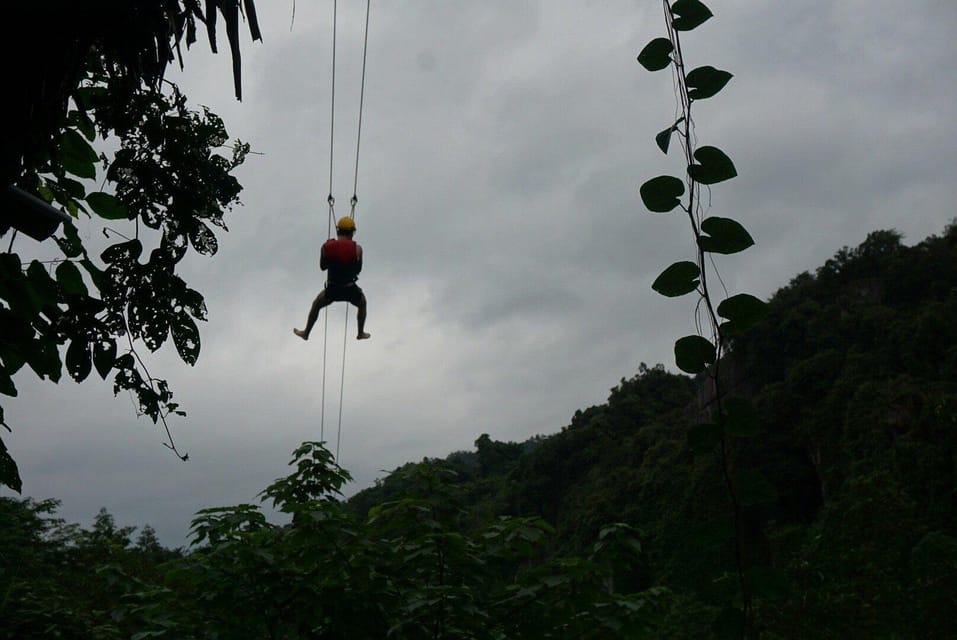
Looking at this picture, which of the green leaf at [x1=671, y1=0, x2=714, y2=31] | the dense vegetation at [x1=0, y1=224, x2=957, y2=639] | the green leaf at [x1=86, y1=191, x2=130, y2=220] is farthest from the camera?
the dense vegetation at [x1=0, y1=224, x2=957, y2=639]

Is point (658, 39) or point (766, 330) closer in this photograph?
point (658, 39)

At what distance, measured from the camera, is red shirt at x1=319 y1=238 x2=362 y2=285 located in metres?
6.75

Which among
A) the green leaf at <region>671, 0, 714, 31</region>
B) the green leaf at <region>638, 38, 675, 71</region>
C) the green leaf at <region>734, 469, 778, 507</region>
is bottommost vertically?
the green leaf at <region>734, 469, 778, 507</region>

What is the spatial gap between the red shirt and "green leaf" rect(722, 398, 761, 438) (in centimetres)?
605

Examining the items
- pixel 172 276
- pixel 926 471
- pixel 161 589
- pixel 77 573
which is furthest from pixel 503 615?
pixel 926 471

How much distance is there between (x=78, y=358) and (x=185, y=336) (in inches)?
8.4

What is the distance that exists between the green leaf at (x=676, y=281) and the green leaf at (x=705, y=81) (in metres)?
0.18

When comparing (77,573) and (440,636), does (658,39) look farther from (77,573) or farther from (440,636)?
(77,573)

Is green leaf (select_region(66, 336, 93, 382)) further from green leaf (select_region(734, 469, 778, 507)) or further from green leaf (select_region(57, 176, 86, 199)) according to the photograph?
green leaf (select_region(734, 469, 778, 507))

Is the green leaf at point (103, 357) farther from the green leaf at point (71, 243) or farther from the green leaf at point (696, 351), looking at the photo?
the green leaf at point (696, 351)

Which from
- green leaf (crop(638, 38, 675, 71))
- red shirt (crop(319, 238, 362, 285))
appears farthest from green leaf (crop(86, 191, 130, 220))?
red shirt (crop(319, 238, 362, 285))

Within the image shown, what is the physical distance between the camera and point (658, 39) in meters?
0.92

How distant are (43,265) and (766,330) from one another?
28935 millimetres

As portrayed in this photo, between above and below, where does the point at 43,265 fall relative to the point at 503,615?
above
